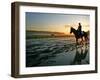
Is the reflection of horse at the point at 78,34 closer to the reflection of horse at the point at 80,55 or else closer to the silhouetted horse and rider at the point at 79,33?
the silhouetted horse and rider at the point at 79,33

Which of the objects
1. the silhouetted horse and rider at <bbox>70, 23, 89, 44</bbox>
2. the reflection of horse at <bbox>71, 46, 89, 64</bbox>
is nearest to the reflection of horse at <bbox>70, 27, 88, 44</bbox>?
the silhouetted horse and rider at <bbox>70, 23, 89, 44</bbox>

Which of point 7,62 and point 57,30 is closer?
point 7,62

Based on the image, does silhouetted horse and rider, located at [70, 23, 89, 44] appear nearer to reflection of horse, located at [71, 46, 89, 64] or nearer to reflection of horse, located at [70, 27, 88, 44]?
reflection of horse, located at [70, 27, 88, 44]

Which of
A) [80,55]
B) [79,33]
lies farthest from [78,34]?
[80,55]

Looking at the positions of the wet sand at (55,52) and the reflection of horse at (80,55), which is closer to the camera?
the wet sand at (55,52)

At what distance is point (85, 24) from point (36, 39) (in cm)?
52

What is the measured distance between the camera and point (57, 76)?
7.44 ft

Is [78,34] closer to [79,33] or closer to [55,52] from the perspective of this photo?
[79,33]

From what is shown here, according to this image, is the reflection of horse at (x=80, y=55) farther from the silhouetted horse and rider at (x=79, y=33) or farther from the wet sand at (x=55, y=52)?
the silhouetted horse and rider at (x=79, y=33)

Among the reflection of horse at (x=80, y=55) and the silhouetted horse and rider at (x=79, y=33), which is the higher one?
the silhouetted horse and rider at (x=79, y=33)

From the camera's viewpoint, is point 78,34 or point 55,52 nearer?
point 55,52

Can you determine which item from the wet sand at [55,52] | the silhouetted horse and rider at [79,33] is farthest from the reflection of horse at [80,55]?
the silhouetted horse and rider at [79,33]

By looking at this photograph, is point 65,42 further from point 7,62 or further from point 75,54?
point 7,62

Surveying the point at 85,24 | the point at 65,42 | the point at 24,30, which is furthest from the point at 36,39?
the point at 85,24
